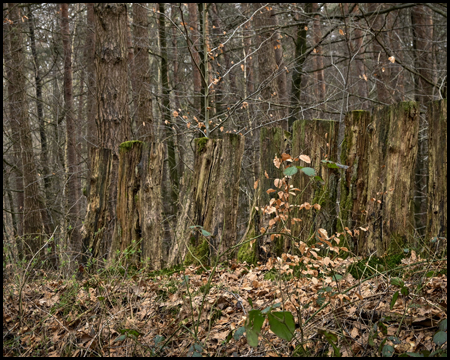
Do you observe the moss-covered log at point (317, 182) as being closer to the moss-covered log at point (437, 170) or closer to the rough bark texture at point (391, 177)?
the rough bark texture at point (391, 177)

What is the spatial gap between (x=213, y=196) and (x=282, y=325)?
1921 mm

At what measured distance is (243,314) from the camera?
2.67m

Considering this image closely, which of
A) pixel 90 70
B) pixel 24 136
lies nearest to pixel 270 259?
pixel 24 136

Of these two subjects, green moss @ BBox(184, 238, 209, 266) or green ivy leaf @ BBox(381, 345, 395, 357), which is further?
green moss @ BBox(184, 238, 209, 266)

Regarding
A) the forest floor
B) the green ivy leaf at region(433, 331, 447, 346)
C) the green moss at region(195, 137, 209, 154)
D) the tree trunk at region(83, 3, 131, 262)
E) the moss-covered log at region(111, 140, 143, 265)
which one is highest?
the tree trunk at region(83, 3, 131, 262)

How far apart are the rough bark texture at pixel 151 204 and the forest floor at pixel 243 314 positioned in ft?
0.75

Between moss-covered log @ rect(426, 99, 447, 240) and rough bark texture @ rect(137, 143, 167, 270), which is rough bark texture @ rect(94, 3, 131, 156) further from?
moss-covered log @ rect(426, 99, 447, 240)

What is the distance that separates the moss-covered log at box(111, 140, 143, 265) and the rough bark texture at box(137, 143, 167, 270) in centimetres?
5

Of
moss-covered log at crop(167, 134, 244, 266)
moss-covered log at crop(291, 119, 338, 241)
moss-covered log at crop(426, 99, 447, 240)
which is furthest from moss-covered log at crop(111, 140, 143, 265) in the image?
moss-covered log at crop(426, 99, 447, 240)

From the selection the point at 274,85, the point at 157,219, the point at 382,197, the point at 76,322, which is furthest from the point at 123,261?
the point at 274,85

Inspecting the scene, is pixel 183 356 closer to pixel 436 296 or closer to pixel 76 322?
pixel 76 322

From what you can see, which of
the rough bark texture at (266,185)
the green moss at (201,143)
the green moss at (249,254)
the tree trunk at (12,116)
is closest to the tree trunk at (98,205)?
the green moss at (201,143)

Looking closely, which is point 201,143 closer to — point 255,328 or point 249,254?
point 249,254

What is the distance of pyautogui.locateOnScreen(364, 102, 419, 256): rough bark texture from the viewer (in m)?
3.17
